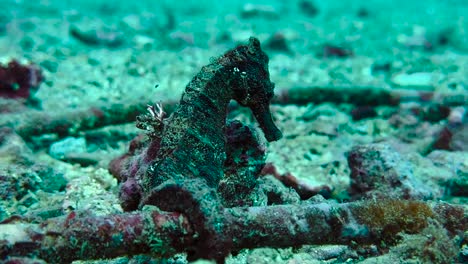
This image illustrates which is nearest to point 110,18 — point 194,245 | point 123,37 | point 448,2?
point 123,37

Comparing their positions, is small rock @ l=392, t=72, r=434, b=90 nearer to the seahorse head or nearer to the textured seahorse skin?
the seahorse head

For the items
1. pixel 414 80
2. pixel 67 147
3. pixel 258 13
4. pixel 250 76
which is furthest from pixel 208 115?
pixel 258 13

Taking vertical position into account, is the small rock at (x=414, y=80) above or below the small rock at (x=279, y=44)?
below

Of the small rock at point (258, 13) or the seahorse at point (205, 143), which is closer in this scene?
the seahorse at point (205, 143)

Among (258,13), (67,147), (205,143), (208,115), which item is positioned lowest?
(67,147)

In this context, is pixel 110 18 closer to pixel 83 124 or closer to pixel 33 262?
pixel 83 124

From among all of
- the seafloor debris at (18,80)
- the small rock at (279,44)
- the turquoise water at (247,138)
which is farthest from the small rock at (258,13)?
the seafloor debris at (18,80)

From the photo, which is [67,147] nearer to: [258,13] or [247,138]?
[247,138]

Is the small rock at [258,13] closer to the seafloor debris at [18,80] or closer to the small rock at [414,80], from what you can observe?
the small rock at [414,80]
